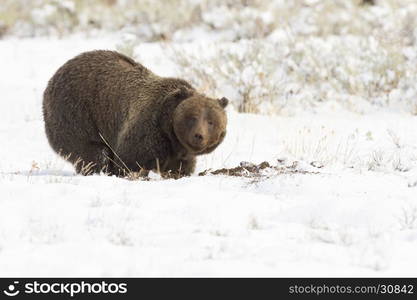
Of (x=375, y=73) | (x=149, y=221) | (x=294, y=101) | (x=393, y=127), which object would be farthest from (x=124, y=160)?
(x=375, y=73)

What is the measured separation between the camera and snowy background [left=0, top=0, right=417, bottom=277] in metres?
4.36

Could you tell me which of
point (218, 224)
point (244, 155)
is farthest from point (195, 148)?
point (218, 224)

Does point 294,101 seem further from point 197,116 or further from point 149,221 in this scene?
point 149,221

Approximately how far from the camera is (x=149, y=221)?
16.2 feet

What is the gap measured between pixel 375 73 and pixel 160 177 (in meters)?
6.35

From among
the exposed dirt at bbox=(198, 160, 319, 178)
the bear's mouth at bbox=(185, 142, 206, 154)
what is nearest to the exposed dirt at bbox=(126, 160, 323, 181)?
the exposed dirt at bbox=(198, 160, 319, 178)

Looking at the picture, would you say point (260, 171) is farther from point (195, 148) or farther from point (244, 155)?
point (244, 155)

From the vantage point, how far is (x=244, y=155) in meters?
9.65

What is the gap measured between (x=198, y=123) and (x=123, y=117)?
102cm

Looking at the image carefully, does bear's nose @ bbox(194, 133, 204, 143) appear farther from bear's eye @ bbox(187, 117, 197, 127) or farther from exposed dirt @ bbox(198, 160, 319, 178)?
exposed dirt @ bbox(198, 160, 319, 178)

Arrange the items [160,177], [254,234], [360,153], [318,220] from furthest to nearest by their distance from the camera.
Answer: [360,153] < [160,177] < [318,220] < [254,234]

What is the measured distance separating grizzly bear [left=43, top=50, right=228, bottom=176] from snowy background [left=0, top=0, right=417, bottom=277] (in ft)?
0.96

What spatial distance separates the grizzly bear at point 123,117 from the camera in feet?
24.3

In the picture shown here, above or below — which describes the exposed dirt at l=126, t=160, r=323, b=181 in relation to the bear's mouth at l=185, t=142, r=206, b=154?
below
